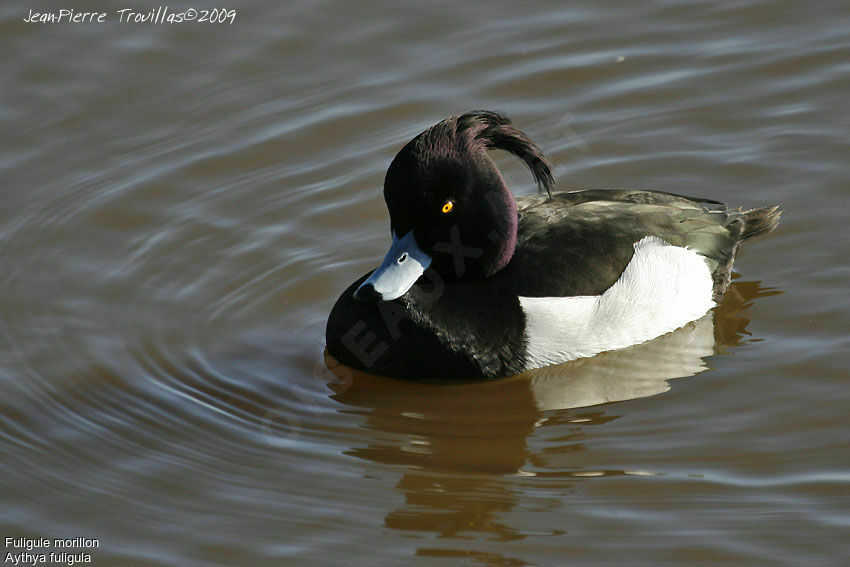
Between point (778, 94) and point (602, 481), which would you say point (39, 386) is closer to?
point (602, 481)

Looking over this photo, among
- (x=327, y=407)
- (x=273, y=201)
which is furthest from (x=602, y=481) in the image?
(x=273, y=201)

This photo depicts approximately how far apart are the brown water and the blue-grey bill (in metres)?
0.62

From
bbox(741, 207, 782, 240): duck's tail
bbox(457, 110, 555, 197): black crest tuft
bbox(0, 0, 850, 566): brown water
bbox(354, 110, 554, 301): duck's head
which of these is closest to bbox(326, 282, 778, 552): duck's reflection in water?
bbox(0, 0, 850, 566): brown water

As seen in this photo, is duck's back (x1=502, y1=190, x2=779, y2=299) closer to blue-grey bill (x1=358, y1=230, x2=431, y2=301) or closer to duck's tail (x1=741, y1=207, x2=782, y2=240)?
duck's tail (x1=741, y1=207, x2=782, y2=240)

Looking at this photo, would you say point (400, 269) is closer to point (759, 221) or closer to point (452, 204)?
point (452, 204)

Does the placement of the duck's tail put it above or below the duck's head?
below

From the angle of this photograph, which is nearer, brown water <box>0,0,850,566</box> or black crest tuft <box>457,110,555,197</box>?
brown water <box>0,0,850,566</box>

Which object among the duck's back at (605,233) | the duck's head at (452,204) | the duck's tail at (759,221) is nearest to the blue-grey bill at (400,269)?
the duck's head at (452,204)

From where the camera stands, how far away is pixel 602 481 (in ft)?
18.7

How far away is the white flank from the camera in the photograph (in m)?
6.58

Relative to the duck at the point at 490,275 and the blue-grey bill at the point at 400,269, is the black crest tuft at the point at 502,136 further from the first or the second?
the blue-grey bill at the point at 400,269

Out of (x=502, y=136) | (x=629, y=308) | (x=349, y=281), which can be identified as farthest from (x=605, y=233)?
(x=349, y=281)

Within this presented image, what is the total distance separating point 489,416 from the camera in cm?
641

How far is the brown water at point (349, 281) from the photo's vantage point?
554cm
